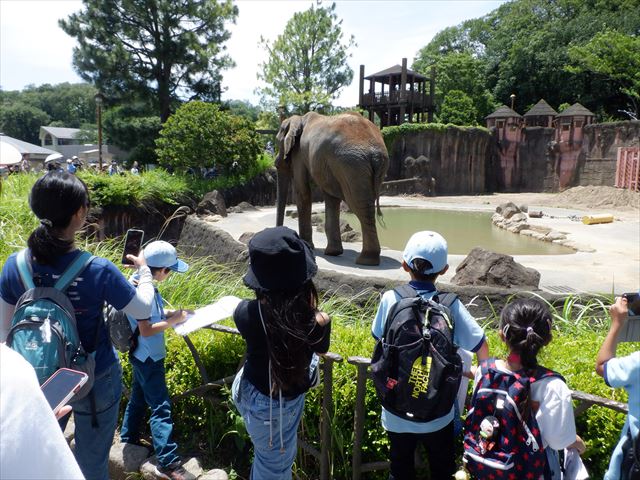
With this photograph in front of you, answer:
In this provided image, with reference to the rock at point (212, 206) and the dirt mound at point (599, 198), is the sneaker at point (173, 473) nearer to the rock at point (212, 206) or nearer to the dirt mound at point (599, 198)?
the rock at point (212, 206)

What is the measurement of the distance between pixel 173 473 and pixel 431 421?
1.44 metres

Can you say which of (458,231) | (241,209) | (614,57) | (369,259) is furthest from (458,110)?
Result: (369,259)

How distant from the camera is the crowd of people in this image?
2029 millimetres

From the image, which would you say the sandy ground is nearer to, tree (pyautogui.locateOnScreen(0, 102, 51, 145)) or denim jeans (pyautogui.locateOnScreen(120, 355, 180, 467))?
denim jeans (pyautogui.locateOnScreen(120, 355, 180, 467))

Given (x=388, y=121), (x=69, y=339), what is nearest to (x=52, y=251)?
(x=69, y=339)

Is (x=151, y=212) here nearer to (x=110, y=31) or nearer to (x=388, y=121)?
(x=110, y=31)

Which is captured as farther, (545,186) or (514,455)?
(545,186)

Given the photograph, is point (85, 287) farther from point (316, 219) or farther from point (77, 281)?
point (316, 219)

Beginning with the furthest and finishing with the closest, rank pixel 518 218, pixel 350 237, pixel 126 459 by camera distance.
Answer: pixel 518 218, pixel 350 237, pixel 126 459

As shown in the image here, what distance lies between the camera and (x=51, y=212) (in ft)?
6.99

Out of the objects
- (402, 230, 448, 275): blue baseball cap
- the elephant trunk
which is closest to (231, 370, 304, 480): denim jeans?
(402, 230, 448, 275): blue baseball cap

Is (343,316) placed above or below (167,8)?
below

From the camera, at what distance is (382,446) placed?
2826 mm

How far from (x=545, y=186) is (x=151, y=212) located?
80.1ft
